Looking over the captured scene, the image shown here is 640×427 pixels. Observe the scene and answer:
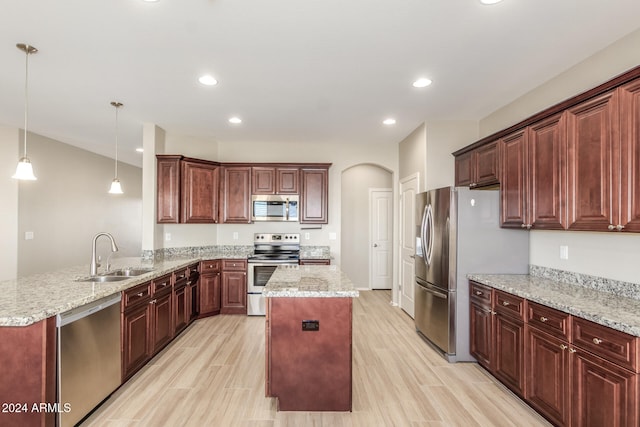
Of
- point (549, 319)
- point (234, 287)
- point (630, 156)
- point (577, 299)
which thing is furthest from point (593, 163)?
point (234, 287)

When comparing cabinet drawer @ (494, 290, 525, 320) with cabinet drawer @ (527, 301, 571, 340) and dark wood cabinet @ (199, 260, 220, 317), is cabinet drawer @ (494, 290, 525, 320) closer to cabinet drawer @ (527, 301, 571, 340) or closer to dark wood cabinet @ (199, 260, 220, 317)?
cabinet drawer @ (527, 301, 571, 340)

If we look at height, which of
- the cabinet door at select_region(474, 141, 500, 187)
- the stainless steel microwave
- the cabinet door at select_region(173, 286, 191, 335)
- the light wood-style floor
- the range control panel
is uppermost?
the cabinet door at select_region(474, 141, 500, 187)

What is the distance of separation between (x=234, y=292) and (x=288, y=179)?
77.7 inches

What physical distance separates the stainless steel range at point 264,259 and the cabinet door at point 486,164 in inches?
111

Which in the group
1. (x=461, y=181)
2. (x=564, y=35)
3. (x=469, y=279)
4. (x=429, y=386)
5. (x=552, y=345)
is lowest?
(x=429, y=386)

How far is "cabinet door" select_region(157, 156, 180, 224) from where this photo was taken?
448cm

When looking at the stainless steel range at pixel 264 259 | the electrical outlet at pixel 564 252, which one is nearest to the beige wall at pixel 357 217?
the stainless steel range at pixel 264 259

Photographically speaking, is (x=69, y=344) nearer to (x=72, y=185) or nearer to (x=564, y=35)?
(x=564, y=35)

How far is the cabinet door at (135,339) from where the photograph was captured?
2688mm

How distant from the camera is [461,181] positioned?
13.0ft

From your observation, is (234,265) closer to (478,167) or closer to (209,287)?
(209,287)

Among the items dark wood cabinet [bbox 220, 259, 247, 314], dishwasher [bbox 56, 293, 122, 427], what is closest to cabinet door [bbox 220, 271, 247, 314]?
dark wood cabinet [bbox 220, 259, 247, 314]

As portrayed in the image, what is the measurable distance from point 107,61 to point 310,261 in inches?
139

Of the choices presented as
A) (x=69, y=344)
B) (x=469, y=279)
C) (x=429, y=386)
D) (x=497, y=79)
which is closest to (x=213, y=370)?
(x=69, y=344)
